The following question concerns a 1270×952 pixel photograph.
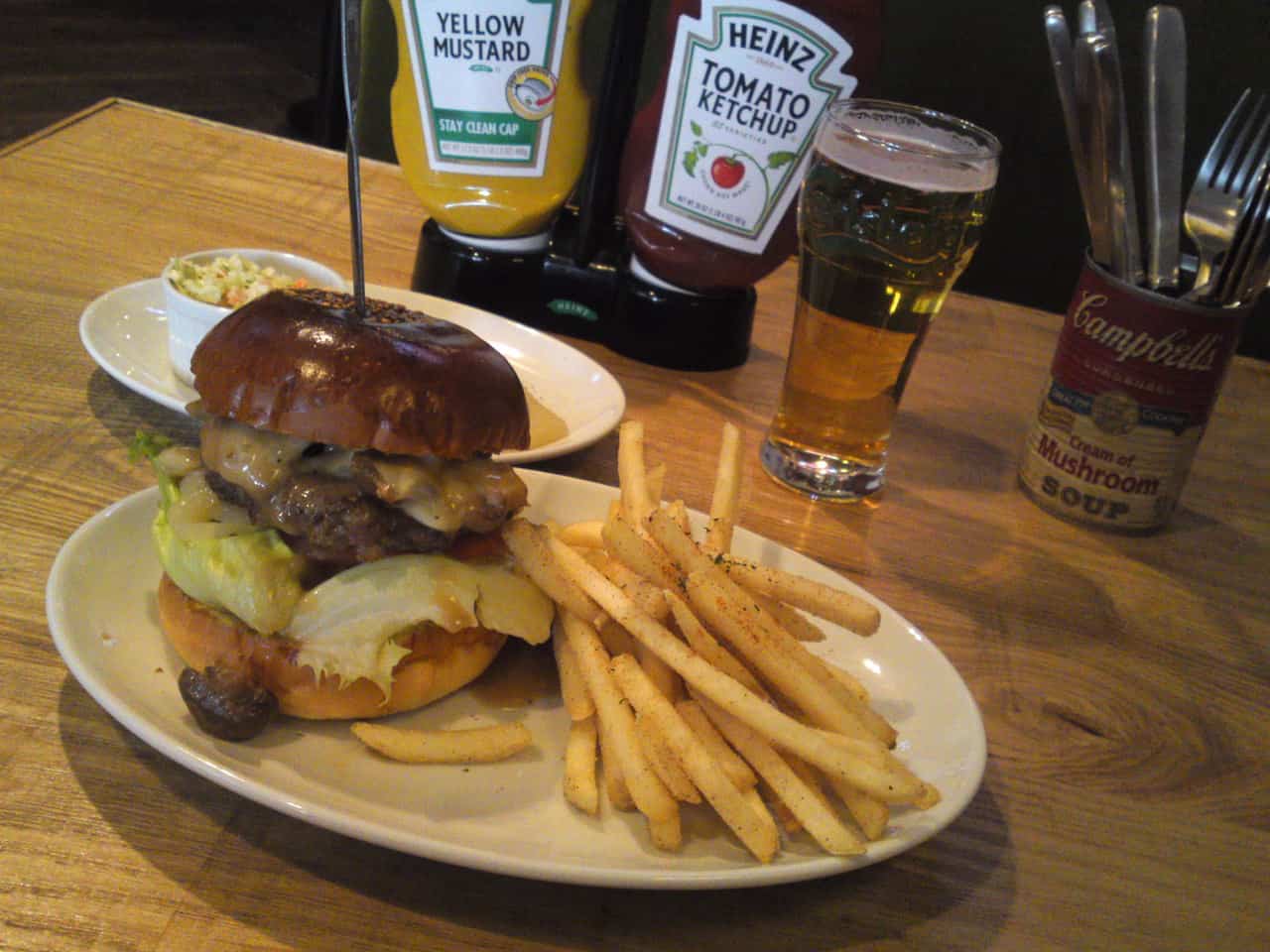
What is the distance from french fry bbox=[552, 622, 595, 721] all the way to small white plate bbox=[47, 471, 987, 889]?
77 mm

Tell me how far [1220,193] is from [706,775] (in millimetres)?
1425

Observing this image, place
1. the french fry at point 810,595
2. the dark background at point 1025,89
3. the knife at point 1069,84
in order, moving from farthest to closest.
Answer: the dark background at point 1025,89, the knife at point 1069,84, the french fry at point 810,595

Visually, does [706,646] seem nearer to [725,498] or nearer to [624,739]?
[624,739]

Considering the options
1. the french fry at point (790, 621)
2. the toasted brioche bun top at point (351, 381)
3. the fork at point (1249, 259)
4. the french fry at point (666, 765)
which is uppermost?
the fork at point (1249, 259)

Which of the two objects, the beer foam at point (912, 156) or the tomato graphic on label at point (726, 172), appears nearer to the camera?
the beer foam at point (912, 156)

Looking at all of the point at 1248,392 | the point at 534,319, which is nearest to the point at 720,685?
the point at 534,319

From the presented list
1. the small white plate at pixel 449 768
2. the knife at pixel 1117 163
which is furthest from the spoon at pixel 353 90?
the knife at pixel 1117 163

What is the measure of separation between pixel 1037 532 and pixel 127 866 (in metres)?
1.52

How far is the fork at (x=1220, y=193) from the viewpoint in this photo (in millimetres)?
1738

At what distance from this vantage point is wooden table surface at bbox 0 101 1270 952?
0.97 m

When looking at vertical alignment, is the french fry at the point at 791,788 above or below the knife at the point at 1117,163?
below

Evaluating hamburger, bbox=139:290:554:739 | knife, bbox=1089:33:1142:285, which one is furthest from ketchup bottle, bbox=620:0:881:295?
hamburger, bbox=139:290:554:739

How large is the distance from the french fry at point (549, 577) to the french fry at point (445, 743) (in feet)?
0.48

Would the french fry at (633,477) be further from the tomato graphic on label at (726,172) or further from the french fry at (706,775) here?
the tomato graphic on label at (726,172)
